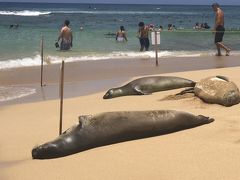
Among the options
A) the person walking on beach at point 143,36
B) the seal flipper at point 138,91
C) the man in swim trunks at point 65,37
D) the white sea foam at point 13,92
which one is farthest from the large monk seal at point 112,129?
the man in swim trunks at point 65,37

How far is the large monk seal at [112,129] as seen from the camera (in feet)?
17.0

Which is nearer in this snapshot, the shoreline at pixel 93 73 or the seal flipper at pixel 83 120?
the seal flipper at pixel 83 120

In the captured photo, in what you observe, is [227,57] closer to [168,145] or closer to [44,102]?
[44,102]

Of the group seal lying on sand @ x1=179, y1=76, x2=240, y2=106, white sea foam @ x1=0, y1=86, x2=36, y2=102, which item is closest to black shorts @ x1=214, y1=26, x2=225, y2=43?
white sea foam @ x1=0, y1=86, x2=36, y2=102

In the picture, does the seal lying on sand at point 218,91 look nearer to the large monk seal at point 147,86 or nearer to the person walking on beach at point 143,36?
the large monk seal at point 147,86

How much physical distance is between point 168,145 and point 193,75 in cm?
632

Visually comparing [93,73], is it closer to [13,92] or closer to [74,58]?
[13,92]

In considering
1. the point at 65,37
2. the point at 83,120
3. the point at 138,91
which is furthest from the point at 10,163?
the point at 65,37

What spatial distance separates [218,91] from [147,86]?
214 centimetres

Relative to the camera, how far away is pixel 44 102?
28.9 ft

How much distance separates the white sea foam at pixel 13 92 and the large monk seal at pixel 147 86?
1962mm

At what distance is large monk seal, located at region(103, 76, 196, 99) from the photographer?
8.93m

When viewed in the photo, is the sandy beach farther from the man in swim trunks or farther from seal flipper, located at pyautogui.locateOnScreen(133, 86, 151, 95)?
the man in swim trunks

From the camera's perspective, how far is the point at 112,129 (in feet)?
18.1
